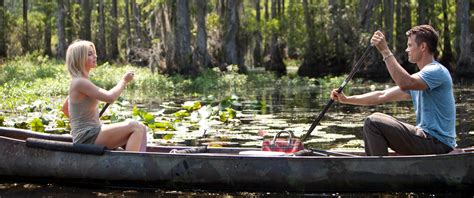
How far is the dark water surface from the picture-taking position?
743 cm

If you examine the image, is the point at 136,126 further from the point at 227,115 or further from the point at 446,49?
the point at 446,49

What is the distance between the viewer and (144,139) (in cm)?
779

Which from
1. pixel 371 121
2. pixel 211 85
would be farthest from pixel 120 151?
pixel 211 85

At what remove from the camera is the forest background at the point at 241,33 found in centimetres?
2875

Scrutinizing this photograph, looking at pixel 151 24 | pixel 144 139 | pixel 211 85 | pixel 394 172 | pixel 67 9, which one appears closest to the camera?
pixel 394 172

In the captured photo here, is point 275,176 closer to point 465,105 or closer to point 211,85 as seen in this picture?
point 465,105

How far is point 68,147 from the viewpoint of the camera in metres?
7.61

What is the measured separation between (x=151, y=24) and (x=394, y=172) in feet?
84.0

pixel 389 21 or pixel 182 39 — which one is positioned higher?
pixel 389 21

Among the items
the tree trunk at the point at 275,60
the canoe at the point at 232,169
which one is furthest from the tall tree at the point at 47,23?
the canoe at the point at 232,169

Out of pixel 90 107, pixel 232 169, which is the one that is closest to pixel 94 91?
pixel 90 107

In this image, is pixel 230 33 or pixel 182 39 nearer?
pixel 182 39

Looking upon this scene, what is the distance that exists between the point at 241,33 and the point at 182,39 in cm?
1113

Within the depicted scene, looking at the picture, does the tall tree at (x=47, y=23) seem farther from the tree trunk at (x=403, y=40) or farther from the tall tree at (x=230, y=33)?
the tree trunk at (x=403, y=40)
